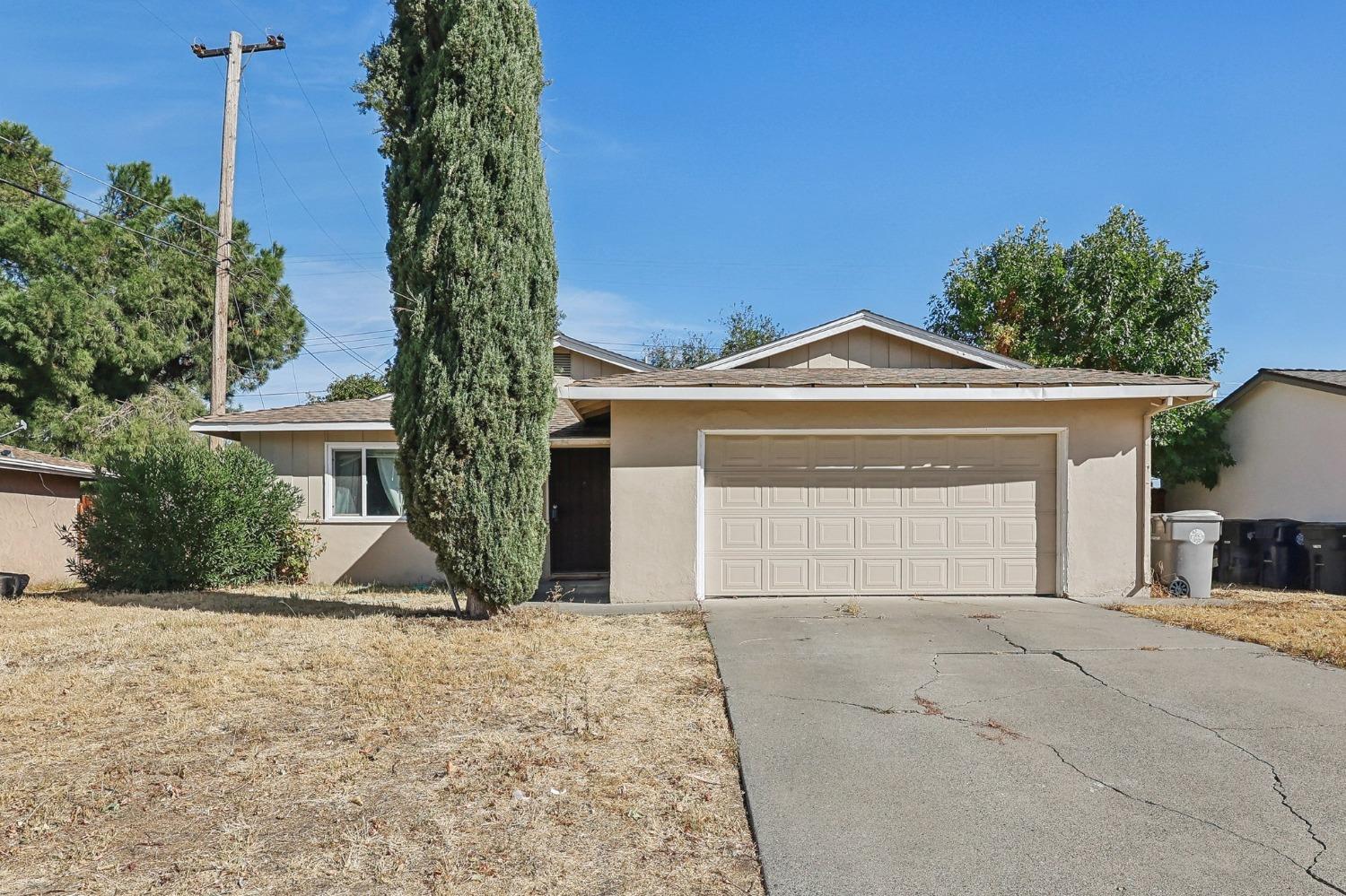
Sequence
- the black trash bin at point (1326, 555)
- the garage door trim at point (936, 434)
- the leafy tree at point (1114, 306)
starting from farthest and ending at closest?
the leafy tree at point (1114, 306)
the black trash bin at point (1326, 555)
the garage door trim at point (936, 434)

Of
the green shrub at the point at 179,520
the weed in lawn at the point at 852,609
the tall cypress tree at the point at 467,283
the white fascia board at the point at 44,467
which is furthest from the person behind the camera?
the white fascia board at the point at 44,467

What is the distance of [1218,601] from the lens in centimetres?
1063

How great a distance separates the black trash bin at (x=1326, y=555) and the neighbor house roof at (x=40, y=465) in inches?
835

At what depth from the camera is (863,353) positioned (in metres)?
13.3

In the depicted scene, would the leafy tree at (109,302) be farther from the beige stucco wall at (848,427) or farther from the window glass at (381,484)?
the beige stucco wall at (848,427)

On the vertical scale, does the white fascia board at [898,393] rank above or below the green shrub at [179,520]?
above

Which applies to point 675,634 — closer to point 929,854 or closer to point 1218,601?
point 929,854

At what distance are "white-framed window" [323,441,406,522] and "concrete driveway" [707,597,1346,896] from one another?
7.87m

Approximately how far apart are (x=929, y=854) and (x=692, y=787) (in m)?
1.22

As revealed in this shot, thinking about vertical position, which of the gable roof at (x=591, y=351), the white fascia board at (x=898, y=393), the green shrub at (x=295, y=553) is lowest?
the green shrub at (x=295, y=553)

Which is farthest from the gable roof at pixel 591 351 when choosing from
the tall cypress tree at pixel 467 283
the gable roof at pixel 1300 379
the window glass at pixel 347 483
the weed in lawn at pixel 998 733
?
the gable roof at pixel 1300 379

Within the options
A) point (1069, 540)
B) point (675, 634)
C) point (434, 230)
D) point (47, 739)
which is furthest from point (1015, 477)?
point (47, 739)

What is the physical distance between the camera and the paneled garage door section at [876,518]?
10.6m

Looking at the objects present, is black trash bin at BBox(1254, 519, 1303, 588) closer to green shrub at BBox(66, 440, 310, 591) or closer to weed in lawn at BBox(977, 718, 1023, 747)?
weed in lawn at BBox(977, 718, 1023, 747)
